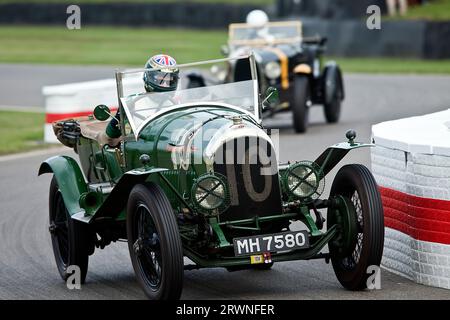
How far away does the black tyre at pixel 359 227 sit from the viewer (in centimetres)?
682

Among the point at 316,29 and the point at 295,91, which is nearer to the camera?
the point at 295,91

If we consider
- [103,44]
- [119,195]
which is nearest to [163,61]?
[119,195]

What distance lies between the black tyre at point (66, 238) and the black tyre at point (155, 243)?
2.70 ft

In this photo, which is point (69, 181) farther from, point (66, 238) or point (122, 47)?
point (122, 47)

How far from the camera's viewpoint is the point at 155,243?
6777 mm

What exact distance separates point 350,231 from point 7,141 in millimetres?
10348

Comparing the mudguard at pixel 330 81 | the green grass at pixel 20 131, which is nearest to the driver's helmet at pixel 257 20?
the mudguard at pixel 330 81

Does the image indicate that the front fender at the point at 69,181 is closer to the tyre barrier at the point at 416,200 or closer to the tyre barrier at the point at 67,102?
the tyre barrier at the point at 416,200

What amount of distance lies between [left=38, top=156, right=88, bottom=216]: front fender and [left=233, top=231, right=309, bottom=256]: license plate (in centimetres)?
148

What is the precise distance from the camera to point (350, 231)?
7.01m

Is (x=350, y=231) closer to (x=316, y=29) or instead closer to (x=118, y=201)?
(x=118, y=201)

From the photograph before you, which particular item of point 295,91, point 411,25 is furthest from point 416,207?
point 411,25

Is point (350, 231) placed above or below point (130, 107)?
below

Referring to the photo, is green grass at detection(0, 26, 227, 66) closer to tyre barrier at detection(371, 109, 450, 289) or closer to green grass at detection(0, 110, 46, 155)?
green grass at detection(0, 110, 46, 155)
